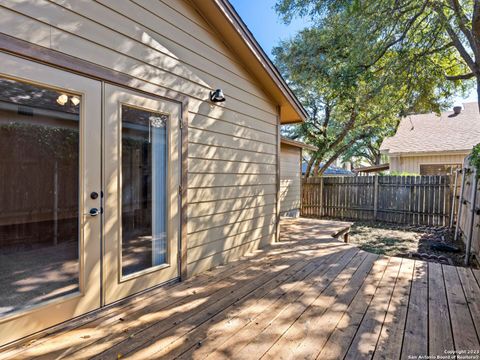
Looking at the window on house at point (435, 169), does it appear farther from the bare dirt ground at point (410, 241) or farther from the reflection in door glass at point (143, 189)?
the reflection in door glass at point (143, 189)

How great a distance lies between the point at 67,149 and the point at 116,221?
2.39 feet

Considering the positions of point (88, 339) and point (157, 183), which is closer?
point (88, 339)

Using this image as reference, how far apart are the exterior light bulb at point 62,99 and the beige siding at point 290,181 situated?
21.8ft

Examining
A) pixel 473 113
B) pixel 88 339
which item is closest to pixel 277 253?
pixel 88 339

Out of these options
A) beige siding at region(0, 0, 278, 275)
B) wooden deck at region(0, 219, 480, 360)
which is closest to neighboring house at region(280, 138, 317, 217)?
beige siding at region(0, 0, 278, 275)

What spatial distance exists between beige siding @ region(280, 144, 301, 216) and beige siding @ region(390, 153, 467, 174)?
4750mm

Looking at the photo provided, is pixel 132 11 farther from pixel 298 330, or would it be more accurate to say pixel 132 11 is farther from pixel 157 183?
pixel 298 330

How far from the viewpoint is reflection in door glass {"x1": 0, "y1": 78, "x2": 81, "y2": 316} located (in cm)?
208

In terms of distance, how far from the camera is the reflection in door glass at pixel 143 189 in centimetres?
266

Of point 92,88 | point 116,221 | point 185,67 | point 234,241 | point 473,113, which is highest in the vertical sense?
point 473,113

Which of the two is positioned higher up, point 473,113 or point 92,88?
point 473,113

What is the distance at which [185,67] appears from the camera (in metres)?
3.29

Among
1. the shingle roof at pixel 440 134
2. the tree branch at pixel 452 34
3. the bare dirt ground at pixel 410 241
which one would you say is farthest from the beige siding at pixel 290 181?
the tree branch at pixel 452 34

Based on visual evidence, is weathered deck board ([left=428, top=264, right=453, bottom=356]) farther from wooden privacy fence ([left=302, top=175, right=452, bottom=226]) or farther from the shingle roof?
the shingle roof
